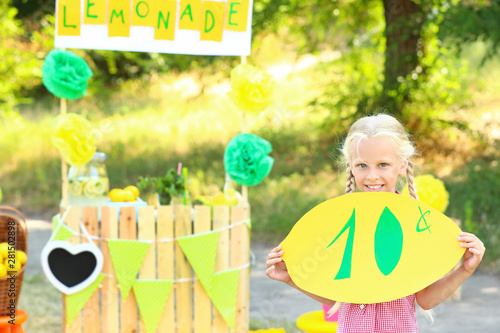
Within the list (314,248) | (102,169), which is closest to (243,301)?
(102,169)

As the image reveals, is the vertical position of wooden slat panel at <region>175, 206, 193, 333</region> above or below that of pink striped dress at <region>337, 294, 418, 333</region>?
below

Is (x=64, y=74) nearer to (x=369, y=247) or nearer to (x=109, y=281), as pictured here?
(x=109, y=281)

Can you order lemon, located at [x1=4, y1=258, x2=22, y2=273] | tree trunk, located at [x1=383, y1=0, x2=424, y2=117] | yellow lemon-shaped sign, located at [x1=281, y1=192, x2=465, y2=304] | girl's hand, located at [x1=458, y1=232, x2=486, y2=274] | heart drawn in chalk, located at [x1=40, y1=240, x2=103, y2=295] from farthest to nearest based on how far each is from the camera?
tree trunk, located at [x1=383, y1=0, x2=424, y2=117]
heart drawn in chalk, located at [x1=40, y1=240, x2=103, y2=295]
lemon, located at [x1=4, y1=258, x2=22, y2=273]
yellow lemon-shaped sign, located at [x1=281, y1=192, x2=465, y2=304]
girl's hand, located at [x1=458, y1=232, x2=486, y2=274]

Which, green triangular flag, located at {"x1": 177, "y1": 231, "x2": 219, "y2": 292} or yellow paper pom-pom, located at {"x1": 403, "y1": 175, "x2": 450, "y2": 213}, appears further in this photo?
yellow paper pom-pom, located at {"x1": 403, "y1": 175, "x2": 450, "y2": 213}

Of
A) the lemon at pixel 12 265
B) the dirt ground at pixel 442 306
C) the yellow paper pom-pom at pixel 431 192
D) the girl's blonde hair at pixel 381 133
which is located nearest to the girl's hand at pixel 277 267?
the girl's blonde hair at pixel 381 133

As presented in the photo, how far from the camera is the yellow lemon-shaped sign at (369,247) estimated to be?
2016 millimetres

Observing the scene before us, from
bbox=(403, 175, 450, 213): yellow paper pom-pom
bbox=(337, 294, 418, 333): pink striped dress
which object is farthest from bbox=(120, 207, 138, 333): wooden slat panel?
bbox=(403, 175, 450, 213): yellow paper pom-pom

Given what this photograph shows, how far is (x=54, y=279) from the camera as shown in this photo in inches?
139

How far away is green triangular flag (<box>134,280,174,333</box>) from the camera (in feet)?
11.8

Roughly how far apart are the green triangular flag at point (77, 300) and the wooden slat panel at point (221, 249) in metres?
0.69

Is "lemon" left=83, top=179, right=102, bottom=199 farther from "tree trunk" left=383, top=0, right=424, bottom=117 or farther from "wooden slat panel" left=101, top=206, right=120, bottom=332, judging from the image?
"tree trunk" left=383, top=0, right=424, bottom=117

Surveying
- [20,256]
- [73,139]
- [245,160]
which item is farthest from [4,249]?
[245,160]

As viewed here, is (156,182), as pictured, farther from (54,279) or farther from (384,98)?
(384,98)

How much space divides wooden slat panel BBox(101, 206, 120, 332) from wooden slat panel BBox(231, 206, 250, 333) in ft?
2.21
